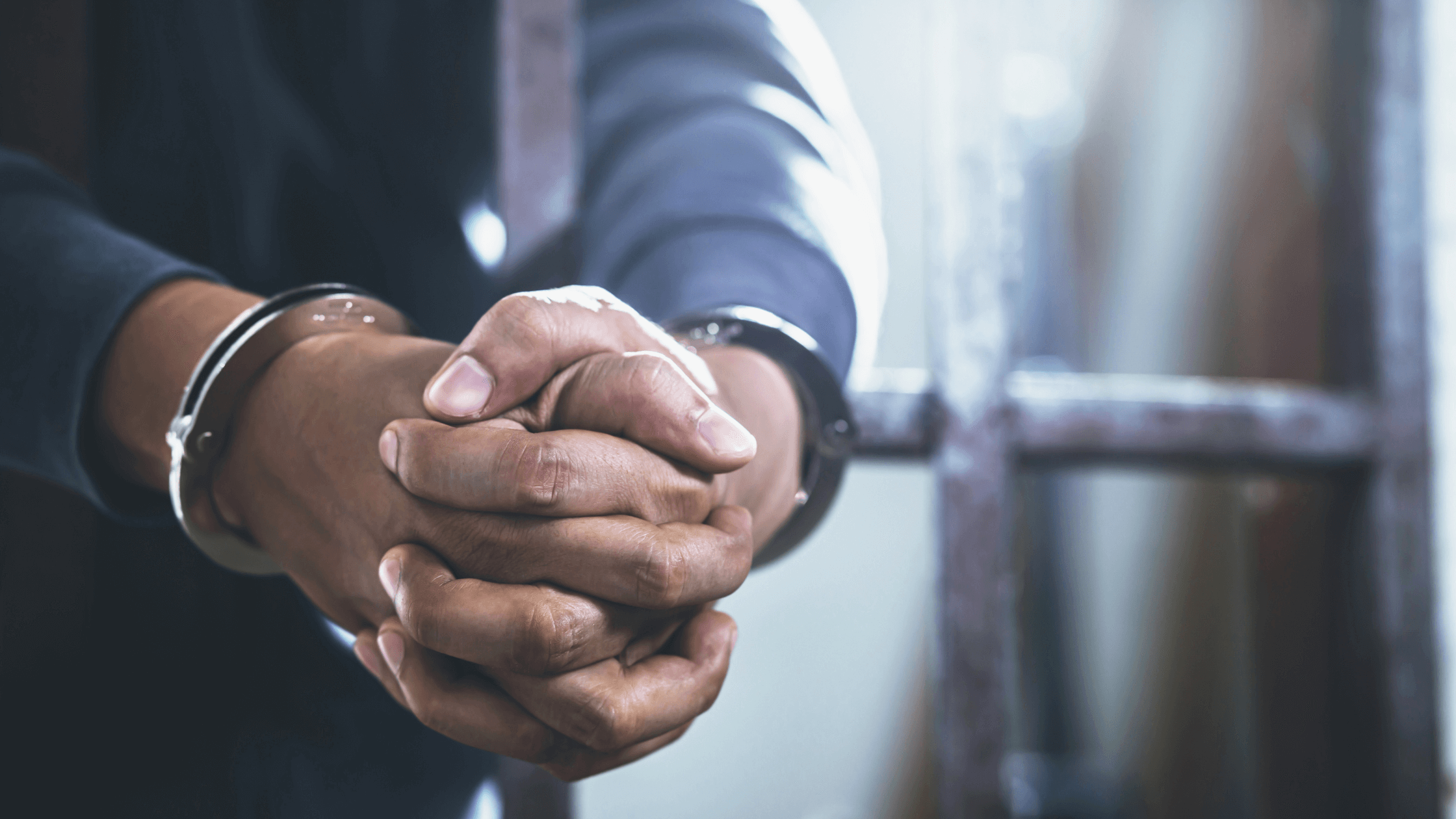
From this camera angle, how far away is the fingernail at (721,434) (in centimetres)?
37

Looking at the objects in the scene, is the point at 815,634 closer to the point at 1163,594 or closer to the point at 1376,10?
the point at 1163,594

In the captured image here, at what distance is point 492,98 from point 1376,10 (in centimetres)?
105

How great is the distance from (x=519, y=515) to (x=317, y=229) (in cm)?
46

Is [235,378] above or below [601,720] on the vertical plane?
above

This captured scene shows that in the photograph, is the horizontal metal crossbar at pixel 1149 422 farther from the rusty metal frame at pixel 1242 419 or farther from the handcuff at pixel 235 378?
the handcuff at pixel 235 378

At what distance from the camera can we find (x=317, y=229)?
26.3 inches

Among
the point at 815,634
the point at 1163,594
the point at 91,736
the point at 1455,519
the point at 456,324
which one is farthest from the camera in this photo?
the point at 1163,594

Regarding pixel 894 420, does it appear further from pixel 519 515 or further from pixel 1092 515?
pixel 1092 515

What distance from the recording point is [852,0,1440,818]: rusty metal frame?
77 centimetres

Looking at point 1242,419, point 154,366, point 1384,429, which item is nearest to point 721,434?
point 154,366

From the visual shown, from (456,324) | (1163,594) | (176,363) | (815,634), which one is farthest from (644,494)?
(1163,594)

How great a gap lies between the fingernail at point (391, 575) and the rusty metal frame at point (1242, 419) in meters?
0.51

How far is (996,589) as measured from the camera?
773 millimetres

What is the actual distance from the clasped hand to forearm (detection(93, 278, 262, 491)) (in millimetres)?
50
